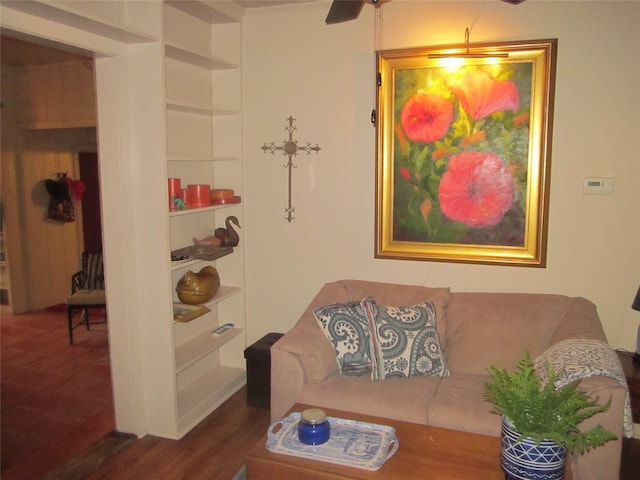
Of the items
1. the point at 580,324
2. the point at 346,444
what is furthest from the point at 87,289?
the point at 580,324

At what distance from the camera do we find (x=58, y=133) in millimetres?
5812

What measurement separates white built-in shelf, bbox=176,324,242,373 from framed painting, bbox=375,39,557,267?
4.12 ft

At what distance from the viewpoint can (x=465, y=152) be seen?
3.17m

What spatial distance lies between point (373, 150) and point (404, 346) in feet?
4.22

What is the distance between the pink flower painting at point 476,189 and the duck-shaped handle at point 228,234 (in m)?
1.40

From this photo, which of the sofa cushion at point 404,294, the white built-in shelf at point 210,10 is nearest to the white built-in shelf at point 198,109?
the white built-in shelf at point 210,10

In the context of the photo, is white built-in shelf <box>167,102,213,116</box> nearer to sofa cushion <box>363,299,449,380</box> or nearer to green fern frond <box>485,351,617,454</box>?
sofa cushion <box>363,299,449,380</box>

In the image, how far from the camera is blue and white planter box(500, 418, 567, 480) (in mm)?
1694

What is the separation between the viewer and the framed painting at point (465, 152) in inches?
119

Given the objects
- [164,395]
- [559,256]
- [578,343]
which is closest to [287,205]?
[164,395]

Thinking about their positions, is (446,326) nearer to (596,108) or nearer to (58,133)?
(596,108)

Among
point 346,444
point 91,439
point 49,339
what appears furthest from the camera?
point 49,339

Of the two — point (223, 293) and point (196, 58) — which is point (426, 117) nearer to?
point (196, 58)

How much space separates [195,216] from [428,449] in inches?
86.8
